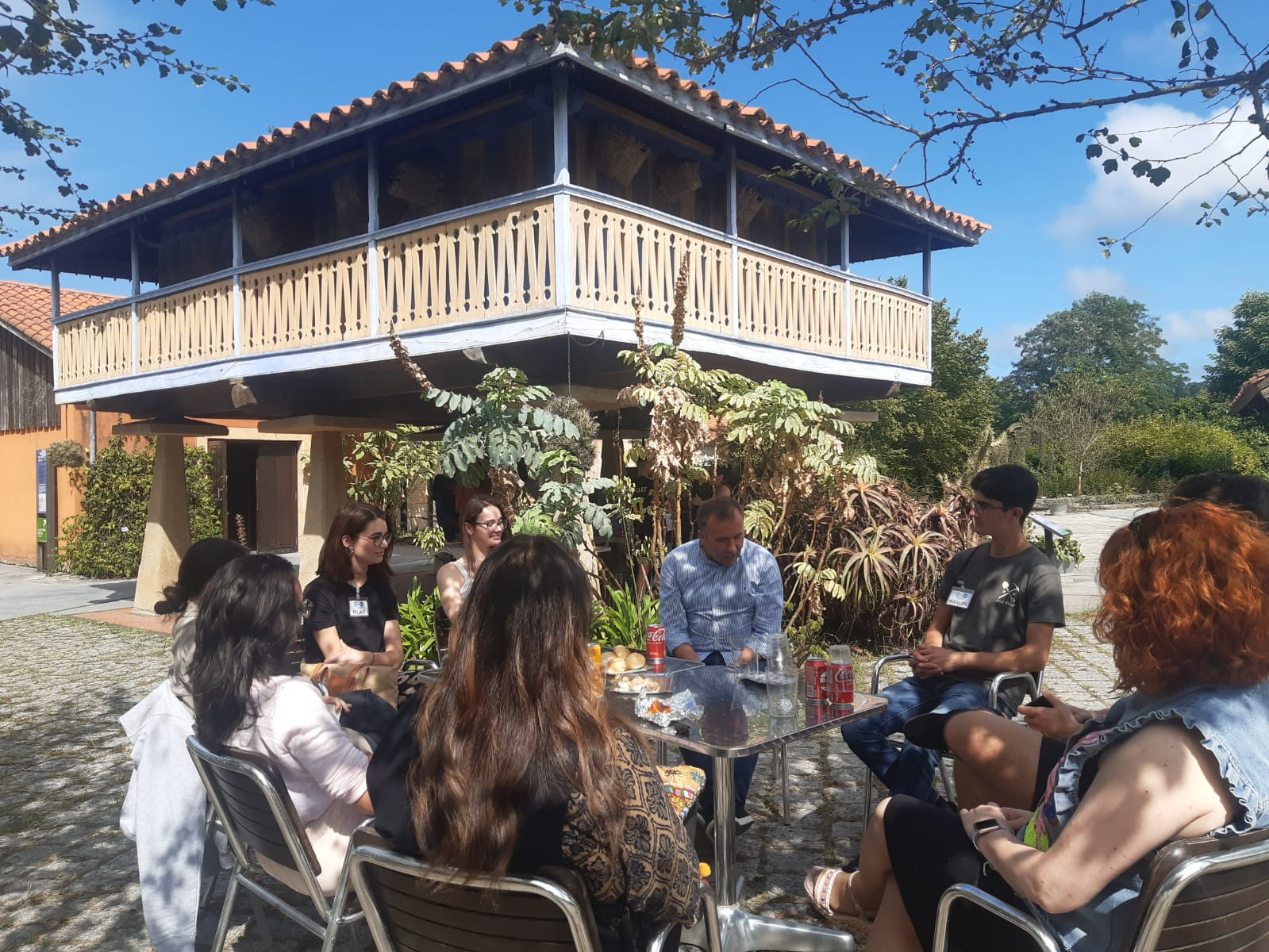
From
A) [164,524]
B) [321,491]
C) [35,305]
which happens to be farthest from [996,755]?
[35,305]

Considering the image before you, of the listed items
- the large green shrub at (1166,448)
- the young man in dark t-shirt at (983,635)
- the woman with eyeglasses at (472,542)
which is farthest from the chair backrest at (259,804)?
the large green shrub at (1166,448)

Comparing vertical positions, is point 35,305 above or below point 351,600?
above

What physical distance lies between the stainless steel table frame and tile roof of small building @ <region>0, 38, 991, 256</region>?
4156mm

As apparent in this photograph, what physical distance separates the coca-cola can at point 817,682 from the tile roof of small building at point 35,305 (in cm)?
1807

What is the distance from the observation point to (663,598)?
445 centimetres

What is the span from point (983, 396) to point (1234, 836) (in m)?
26.0

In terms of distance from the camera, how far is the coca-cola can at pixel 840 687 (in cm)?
312

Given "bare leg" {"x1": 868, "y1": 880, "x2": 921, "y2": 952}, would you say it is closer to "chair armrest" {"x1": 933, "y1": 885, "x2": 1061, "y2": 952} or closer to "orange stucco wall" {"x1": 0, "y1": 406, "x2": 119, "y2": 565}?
"chair armrest" {"x1": 933, "y1": 885, "x2": 1061, "y2": 952}

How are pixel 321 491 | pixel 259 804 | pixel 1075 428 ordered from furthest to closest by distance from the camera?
pixel 1075 428, pixel 321 491, pixel 259 804

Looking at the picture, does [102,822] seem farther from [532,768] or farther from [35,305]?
[35,305]

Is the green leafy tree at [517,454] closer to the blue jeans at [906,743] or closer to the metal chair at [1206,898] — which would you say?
the blue jeans at [906,743]

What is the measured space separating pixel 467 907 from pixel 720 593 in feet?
8.89

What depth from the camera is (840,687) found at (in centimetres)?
312

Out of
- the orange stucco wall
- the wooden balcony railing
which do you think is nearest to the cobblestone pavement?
the wooden balcony railing
